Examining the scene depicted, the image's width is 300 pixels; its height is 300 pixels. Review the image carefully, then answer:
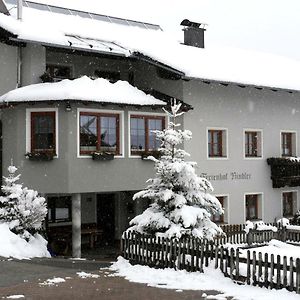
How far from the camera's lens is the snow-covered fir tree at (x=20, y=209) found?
2041cm

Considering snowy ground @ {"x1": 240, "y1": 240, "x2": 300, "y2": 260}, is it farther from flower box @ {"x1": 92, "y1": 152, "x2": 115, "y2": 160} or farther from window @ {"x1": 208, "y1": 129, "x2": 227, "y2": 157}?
flower box @ {"x1": 92, "y1": 152, "x2": 115, "y2": 160}

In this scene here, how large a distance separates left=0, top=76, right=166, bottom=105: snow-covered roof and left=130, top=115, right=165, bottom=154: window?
91 centimetres

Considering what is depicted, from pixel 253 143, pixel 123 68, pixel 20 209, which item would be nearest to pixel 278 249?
pixel 253 143

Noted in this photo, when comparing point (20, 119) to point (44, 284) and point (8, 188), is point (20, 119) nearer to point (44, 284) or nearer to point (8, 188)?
point (8, 188)

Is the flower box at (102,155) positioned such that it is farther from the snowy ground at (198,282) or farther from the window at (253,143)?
the window at (253,143)

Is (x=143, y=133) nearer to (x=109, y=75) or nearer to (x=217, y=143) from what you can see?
(x=109, y=75)

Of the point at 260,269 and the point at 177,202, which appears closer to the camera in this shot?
the point at 260,269

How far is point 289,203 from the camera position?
99.5 ft

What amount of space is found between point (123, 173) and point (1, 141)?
511 cm

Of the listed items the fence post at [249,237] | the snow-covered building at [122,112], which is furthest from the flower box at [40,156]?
the fence post at [249,237]

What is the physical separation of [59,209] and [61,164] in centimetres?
461

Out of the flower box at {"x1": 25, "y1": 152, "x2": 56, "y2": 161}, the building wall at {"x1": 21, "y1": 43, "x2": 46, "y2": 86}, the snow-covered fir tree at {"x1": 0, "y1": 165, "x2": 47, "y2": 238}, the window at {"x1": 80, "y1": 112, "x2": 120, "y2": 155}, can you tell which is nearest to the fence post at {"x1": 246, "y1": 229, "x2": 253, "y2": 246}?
the window at {"x1": 80, "y1": 112, "x2": 120, "y2": 155}

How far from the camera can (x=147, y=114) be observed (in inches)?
935

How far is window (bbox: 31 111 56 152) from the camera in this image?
21939 millimetres
